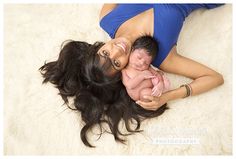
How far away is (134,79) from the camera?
157 centimetres

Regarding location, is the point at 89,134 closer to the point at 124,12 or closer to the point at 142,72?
the point at 142,72

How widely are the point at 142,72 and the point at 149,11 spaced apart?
324 millimetres

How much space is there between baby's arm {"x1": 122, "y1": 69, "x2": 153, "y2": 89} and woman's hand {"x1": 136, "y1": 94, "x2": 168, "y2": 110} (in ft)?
0.24

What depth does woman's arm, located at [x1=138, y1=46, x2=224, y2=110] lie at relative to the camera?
1.62m

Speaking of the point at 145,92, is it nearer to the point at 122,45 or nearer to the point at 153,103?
the point at 153,103

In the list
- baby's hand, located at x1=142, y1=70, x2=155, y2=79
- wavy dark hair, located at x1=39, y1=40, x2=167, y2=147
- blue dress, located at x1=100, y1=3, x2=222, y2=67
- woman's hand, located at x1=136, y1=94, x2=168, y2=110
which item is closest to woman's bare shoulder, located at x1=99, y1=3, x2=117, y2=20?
blue dress, located at x1=100, y1=3, x2=222, y2=67

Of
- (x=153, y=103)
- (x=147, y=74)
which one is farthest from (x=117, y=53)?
(x=153, y=103)

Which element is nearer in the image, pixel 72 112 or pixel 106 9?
pixel 72 112

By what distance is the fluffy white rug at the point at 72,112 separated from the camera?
162 cm

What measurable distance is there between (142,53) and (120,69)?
122mm

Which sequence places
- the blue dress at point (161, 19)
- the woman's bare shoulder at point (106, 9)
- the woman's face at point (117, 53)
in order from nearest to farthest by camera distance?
the woman's face at point (117, 53)
the blue dress at point (161, 19)
the woman's bare shoulder at point (106, 9)

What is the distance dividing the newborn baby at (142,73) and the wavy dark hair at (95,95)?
6 cm

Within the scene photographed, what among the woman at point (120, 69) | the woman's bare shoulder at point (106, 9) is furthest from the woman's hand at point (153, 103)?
the woman's bare shoulder at point (106, 9)

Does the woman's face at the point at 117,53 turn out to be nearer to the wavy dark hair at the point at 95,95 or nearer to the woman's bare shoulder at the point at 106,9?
the wavy dark hair at the point at 95,95
